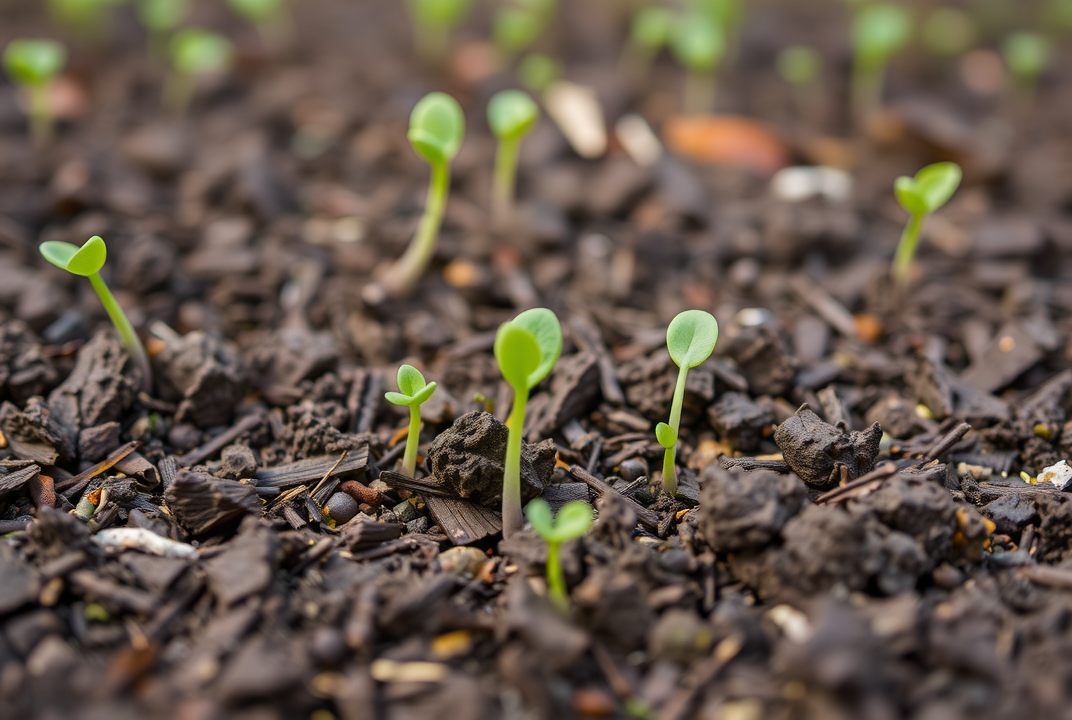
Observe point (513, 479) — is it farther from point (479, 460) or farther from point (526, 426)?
point (526, 426)

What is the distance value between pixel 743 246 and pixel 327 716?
71.8 inches

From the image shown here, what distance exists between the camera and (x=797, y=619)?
4.09ft

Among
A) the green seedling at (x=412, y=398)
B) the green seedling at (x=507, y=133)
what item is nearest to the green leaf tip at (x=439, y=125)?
the green seedling at (x=507, y=133)

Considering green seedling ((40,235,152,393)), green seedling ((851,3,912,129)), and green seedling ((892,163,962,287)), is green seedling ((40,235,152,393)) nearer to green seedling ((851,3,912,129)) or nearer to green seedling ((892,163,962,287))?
green seedling ((892,163,962,287))

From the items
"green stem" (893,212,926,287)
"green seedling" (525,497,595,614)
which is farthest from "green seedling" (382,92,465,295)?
"green stem" (893,212,926,287)

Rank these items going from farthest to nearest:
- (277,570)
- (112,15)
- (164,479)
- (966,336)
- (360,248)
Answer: (112,15) → (360,248) → (966,336) → (164,479) → (277,570)

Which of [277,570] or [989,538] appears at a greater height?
[277,570]

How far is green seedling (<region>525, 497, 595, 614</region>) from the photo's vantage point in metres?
1.18

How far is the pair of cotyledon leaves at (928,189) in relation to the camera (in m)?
1.86

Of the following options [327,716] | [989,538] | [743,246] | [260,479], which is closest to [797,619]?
[989,538]

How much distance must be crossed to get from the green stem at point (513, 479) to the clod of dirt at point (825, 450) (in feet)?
1.82

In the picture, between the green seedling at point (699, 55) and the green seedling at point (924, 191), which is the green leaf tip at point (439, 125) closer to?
the green seedling at point (924, 191)

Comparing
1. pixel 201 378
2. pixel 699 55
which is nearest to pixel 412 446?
pixel 201 378

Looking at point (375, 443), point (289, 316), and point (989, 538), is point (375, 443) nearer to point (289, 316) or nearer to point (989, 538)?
point (289, 316)
